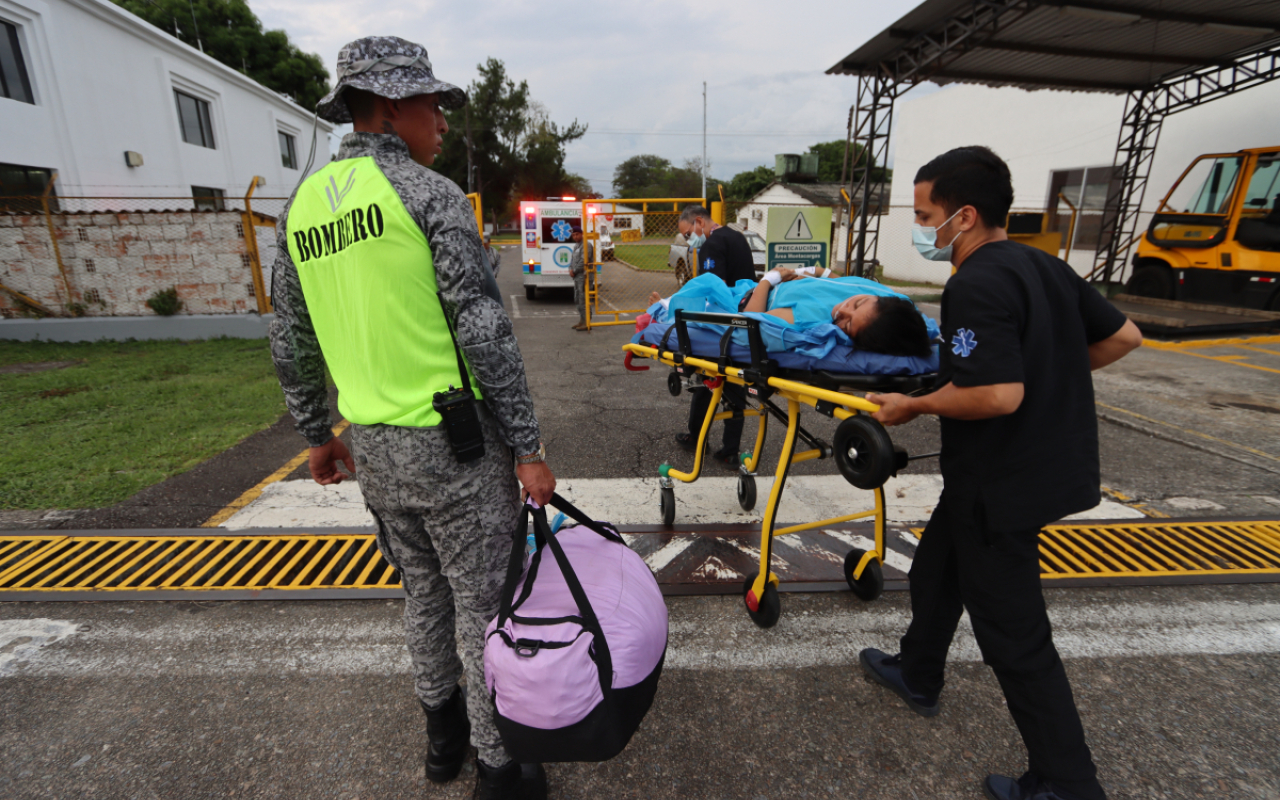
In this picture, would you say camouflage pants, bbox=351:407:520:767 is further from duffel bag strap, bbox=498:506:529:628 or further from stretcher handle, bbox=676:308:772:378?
stretcher handle, bbox=676:308:772:378

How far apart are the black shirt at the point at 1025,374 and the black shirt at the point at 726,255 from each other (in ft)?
11.5

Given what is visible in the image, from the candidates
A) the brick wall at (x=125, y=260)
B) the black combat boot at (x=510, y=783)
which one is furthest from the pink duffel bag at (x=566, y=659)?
the brick wall at (x=125, y=260)

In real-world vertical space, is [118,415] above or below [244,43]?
below

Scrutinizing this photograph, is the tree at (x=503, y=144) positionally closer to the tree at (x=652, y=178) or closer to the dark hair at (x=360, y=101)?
the tree at (x=652, y=178)

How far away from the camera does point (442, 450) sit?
1621 millimetres

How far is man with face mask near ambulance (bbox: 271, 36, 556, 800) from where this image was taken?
4.96 feet

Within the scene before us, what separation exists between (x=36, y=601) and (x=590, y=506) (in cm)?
280

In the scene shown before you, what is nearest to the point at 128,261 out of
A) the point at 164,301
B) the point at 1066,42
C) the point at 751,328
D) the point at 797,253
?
the point at 164,301

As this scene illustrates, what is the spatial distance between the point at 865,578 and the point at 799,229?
26.4ft

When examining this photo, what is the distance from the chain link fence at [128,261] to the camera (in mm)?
8961

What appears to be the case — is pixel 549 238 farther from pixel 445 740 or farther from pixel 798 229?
pixel 445 740

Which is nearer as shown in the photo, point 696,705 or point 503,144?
point 696,705

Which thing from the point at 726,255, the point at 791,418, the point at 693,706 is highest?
the point at 726,255

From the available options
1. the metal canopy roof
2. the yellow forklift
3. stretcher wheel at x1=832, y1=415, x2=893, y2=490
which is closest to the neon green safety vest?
stretcher wheel at x1=832, y1=415, x2=893, y2=490
